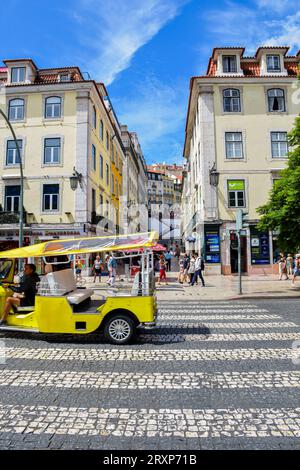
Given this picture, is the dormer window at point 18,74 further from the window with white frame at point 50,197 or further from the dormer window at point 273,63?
the dormer window at point 273,63

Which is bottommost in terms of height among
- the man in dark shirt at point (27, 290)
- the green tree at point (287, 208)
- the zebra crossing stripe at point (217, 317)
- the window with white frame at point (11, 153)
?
the zebra crossing stripe at point (217, 317)

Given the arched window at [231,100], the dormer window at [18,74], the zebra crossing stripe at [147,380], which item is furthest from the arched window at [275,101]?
the zebra crossing stripe at [147,380]

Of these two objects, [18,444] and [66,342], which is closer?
[18,444]

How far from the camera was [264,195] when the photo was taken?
2498 centimetres

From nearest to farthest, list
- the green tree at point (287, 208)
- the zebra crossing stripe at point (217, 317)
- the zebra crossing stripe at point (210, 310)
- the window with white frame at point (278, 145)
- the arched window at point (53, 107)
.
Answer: the zebra crossing stripe at point (217, 317) < the zebra crossing stripe at point (210, 310) < the green tree at point (287, 208) < the window with white frame at point (278, 145) < the arched window at point (53, 107)

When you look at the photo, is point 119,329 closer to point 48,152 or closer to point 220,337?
point 220,337

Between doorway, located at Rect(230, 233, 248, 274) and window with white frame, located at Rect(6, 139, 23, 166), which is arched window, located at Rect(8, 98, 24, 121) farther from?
doorway, located at Rect(230, 233, 248, 274)

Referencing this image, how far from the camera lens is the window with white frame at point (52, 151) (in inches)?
1005

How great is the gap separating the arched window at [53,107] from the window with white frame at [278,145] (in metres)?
16.1

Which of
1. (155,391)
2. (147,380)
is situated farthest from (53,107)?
(155,391)

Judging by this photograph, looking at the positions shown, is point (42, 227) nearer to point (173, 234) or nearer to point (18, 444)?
point (18, 444)

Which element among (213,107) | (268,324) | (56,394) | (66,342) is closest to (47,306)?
(66,342)

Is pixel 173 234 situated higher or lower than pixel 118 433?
higher

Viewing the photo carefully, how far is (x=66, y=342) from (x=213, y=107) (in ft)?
74.6
